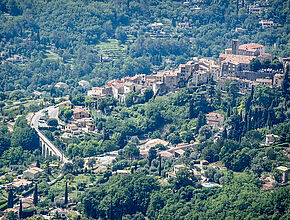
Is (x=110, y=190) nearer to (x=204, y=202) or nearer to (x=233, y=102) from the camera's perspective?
(x=204, y=202)

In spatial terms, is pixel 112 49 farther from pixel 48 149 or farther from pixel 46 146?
pixel 48 149

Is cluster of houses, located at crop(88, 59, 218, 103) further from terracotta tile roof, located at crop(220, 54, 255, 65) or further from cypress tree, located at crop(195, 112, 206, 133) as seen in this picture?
cypress tree, located at crop(195, 112, 206, 133)

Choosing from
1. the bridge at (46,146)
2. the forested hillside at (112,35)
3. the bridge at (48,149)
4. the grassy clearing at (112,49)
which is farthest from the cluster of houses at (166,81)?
the grassy clearing at (112,49)

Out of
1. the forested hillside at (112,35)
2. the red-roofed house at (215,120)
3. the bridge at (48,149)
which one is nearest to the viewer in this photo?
the red-roofed house at (215,120)

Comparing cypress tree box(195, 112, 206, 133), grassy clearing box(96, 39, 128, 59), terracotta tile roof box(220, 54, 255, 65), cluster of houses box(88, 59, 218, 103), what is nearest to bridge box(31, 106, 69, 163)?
cluster of houses box(88, 59, 218, 103)

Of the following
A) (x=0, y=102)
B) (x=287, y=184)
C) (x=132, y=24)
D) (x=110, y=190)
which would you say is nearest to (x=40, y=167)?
(x=110, y=190)

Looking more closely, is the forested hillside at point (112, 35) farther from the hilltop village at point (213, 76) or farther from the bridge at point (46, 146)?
the bridge at point (46, 146)

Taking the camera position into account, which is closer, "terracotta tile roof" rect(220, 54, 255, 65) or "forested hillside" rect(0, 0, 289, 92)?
"terracotta tile roof" rect(220, 54, 255, 65)

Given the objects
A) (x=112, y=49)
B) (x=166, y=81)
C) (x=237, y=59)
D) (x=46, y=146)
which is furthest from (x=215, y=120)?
(x=112, y=49)
